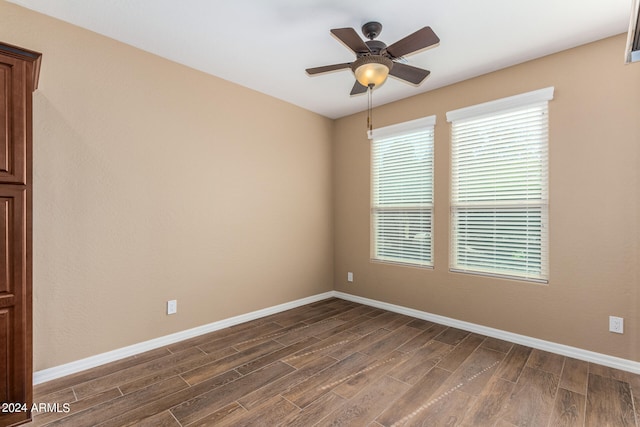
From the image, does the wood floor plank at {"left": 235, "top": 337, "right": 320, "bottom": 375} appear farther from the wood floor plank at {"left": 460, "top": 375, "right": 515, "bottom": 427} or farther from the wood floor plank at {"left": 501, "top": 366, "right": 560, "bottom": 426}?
the wood floor plank at {"left": 501, "top": 366, "right": 560, "bottom": 426}

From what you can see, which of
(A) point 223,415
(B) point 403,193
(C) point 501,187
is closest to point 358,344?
(A) point 223,415

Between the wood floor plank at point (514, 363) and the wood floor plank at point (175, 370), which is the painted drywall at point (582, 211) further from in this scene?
the wood floor plank at point (175, 370)

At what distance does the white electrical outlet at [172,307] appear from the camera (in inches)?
118

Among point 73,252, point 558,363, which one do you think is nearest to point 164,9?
point 73,252

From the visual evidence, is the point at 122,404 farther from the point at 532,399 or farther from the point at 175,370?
the point at 532,399

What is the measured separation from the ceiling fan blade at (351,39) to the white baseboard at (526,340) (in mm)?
2918

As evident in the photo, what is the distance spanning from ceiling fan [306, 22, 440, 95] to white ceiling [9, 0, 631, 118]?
24 cm

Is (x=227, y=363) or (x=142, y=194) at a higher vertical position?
(x=142, y=194)

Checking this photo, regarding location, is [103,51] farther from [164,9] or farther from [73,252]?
[73,252]

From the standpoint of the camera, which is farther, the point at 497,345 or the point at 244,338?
the point at 244,338

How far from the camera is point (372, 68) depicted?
88.8 inches

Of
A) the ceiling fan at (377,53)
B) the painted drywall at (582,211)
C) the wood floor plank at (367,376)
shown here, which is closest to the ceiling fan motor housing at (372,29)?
the ceiling fan at (377,53)

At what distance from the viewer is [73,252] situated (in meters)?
2.46

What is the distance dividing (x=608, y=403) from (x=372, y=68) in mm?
2790
